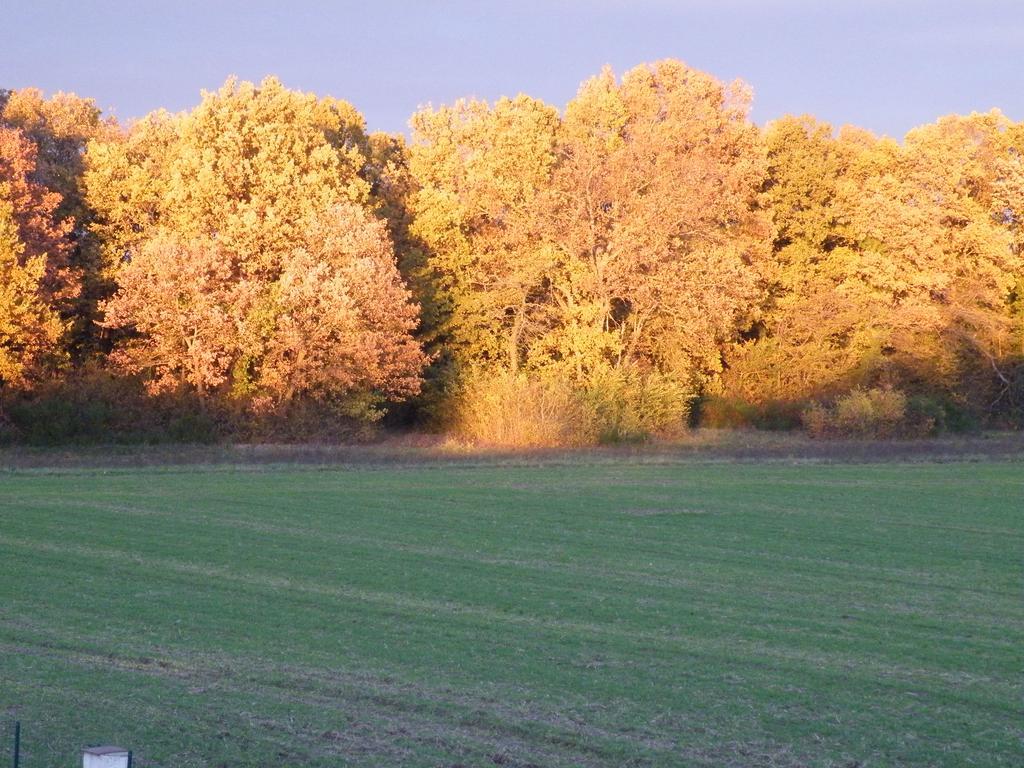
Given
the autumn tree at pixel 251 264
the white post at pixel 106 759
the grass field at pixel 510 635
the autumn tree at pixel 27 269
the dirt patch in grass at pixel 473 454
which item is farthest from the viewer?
the autumn tree at pixel 251 264

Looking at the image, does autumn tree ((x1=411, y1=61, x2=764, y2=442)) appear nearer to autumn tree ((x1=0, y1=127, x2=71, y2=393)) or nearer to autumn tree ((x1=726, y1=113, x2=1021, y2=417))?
autumn tree ((x1=726, y1=113, x2=1021, y2=417))

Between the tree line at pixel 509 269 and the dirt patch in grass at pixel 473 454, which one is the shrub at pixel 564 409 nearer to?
the tree line at pixel 509 269

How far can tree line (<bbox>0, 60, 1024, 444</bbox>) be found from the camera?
42562mm

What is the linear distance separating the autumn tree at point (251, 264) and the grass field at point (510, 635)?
19.4m

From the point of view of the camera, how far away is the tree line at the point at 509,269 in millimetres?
42562

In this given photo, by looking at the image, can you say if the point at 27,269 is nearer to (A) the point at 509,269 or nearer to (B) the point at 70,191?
(B) the point at 70,191

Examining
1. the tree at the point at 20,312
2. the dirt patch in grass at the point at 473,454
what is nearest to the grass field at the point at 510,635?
the dirt patch in grass at the point at 473,454

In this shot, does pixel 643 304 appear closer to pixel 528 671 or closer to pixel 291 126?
pixel 291 126

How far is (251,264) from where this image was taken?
43844mm

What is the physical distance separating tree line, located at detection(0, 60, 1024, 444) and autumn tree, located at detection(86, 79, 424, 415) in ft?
0.35

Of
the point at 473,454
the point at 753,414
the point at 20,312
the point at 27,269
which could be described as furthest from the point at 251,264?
the point at 753,414

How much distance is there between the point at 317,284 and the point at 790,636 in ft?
106

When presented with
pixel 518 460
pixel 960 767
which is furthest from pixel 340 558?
pixel 518 460

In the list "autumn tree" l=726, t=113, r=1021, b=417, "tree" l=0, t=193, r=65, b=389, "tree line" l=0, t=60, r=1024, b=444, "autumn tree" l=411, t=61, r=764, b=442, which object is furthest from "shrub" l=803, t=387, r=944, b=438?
"tree" l=0, t=193, r=65, b=389
